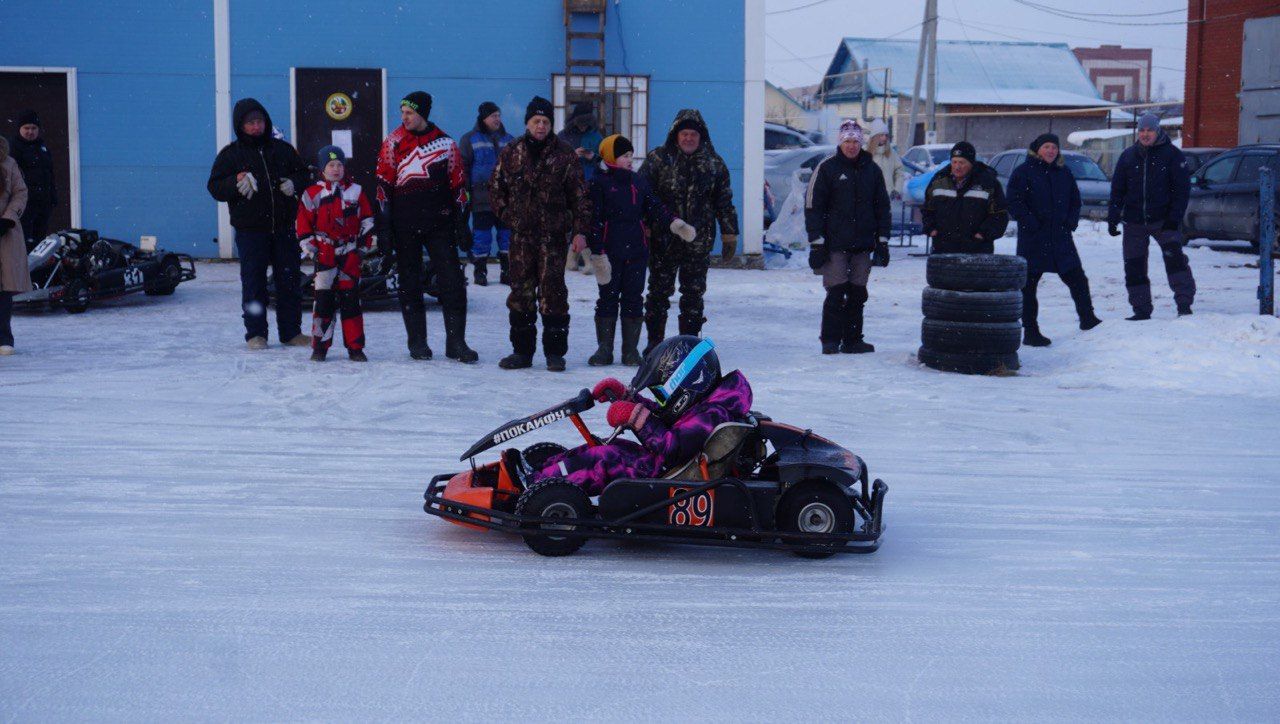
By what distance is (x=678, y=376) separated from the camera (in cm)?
512

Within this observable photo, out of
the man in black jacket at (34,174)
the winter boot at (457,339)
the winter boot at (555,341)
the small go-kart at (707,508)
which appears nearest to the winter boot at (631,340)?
the winter boot at (555,341)

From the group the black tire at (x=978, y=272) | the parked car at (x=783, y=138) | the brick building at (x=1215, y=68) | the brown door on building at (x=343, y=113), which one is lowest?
the black tire at (x=978, y=272)

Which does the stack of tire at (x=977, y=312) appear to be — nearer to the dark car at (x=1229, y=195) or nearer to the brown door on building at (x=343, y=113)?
the brown door on building at (x=343, y=113)

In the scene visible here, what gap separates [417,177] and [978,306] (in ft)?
13.7

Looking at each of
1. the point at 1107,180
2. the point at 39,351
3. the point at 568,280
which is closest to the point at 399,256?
the point at 39,351

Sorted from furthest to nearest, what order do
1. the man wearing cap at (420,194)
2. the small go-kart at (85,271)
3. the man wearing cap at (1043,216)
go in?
the small go-kart at (85,271) < the man wearing cap at (1043,216) < the man wearing cap at (420,194)

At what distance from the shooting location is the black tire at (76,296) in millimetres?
12367

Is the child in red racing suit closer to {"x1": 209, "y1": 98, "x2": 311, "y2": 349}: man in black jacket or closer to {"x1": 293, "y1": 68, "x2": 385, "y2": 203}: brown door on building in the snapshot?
{"x1": 209, "y1": 98, "x2": 311, "y2": 349}: man in black jacket

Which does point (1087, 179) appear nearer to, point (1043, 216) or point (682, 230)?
point (1043, 216)

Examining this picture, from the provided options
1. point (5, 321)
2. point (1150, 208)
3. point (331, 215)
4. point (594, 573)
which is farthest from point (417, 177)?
point (1150, 208)

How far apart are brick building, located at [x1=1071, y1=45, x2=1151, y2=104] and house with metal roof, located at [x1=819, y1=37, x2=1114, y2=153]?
33202 mm

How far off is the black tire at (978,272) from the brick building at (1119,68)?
79379 mm

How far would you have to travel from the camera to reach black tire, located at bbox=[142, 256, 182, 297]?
44.3 feet

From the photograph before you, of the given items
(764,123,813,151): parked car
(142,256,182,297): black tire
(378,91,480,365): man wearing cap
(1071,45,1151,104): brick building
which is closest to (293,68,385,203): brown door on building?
(142,256,182,297): black tire
